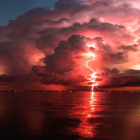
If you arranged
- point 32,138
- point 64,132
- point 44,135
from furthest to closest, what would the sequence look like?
point 64,132 < point 44,135 < point 32,138

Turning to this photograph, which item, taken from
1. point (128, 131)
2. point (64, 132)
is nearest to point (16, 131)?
point (64, 132)

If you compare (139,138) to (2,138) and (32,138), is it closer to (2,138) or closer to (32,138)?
(32,138)

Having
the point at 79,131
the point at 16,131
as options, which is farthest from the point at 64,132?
the point at 16,131

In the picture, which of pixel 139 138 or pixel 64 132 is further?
pixel 64 132

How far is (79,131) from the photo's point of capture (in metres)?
17.7

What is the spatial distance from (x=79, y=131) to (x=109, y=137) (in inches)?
110

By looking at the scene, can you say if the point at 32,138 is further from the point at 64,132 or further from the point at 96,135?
the point at 96,135

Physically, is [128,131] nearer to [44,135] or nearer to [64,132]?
[64,132]

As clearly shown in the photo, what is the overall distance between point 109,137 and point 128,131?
3.14m

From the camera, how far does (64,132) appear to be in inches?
688

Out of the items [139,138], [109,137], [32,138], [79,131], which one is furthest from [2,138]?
[139,138]

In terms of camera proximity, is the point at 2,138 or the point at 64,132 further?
the point at 64,132

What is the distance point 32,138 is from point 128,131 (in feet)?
25.3

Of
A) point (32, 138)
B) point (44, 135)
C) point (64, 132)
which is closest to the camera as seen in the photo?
point (32, 138)
